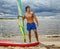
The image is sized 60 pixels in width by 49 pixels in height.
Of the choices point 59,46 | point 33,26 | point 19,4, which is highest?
point 19,4

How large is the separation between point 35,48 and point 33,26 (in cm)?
97

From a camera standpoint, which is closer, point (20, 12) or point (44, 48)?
point (44, 48)

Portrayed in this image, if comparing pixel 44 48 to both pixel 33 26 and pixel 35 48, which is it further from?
pixel 33 26

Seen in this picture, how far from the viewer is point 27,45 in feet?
35.1

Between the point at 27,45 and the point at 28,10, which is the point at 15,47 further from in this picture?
the point at 28,10

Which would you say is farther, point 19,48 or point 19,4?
point 19,4

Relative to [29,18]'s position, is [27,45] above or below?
below

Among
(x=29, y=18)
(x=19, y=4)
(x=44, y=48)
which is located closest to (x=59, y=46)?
(x=44, y=48)

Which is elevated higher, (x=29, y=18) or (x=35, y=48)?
(x=29, y=18)

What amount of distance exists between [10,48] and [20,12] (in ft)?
5.63

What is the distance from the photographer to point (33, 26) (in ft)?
35.9

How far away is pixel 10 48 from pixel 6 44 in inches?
18.6

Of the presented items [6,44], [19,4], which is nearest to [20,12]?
[19,4]

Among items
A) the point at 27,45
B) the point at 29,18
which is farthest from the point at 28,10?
the point at 27,45
